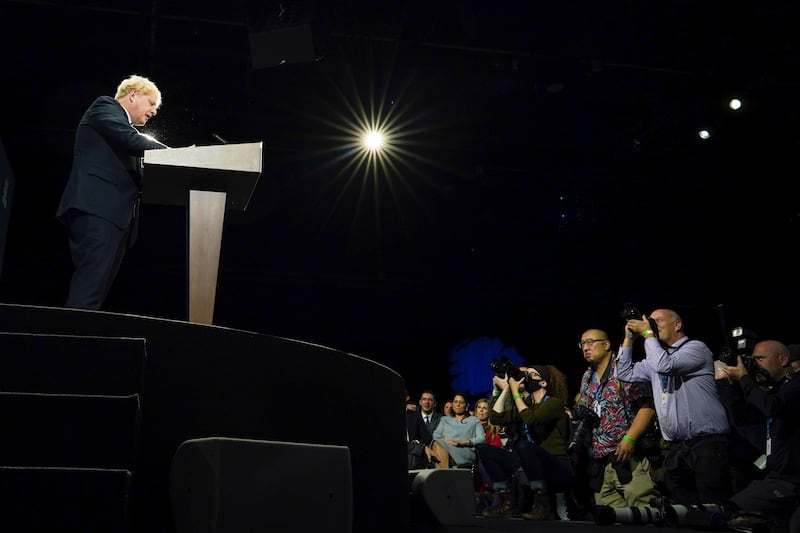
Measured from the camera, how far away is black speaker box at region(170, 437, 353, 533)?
4.26 ft

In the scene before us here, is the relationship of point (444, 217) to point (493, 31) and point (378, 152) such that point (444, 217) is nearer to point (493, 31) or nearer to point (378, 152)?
point (378, 152)

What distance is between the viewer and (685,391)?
3064 millimetres

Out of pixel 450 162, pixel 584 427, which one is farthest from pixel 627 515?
pixel 450 162

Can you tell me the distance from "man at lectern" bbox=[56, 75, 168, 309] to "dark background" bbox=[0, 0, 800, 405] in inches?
103

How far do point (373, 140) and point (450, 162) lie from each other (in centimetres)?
80

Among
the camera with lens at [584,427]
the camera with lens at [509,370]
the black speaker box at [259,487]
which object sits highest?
the camera with lens at [509,370]

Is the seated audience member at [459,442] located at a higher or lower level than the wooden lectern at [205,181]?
lower

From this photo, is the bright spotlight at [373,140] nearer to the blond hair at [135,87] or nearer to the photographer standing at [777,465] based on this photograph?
the blond hair at [135,87]

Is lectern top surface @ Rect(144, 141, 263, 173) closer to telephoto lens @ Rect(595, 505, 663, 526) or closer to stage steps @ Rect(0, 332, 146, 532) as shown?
stage steps @ Rect(0, 332, 146, 532)

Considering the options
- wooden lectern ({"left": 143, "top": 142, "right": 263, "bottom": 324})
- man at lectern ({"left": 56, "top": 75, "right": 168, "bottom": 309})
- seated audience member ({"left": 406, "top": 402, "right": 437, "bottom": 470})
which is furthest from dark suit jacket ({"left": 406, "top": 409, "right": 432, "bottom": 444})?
wooden lectern ({"left": 143, "top": 142, "right": 263, "bottom": 324})

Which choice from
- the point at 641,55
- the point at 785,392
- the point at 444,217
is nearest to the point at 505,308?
the point at 444,217

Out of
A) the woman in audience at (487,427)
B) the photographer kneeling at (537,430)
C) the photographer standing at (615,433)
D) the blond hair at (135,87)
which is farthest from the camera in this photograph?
the woman in audience at (487,427)

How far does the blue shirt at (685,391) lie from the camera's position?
3.00 metres

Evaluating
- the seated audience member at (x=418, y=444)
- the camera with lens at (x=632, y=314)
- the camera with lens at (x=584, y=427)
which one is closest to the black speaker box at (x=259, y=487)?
the camera with lens at (x=632, y=314)
